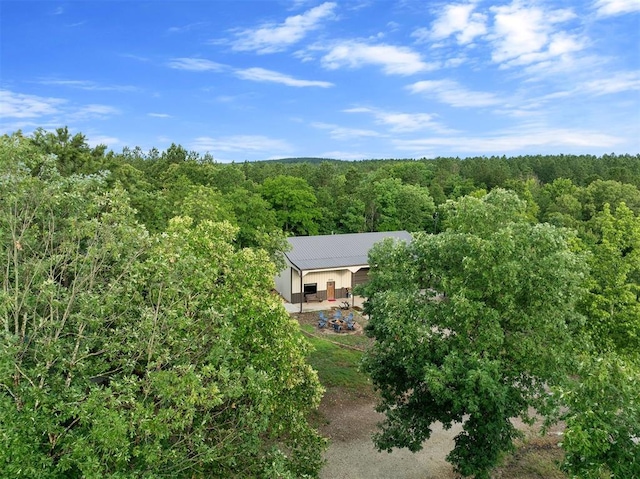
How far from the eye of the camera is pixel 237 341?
340 inches

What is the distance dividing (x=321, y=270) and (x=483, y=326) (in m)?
19.3

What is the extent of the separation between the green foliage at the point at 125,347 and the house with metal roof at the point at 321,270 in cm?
1911

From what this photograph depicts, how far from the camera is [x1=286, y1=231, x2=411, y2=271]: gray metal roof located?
2899cm

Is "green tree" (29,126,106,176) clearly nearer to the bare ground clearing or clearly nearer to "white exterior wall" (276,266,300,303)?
"white exterior wall" (276,266,300,303)

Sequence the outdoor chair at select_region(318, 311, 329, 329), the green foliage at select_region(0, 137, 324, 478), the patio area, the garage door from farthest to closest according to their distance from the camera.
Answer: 1. the garage door
2. the patio area
3. the outdoor chair at select_region(318, 311, 329, 329)
4. the green foliage at select_region(0, 137, 324, 478)

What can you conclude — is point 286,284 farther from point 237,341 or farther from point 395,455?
point 237,341

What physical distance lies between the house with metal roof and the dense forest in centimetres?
1471

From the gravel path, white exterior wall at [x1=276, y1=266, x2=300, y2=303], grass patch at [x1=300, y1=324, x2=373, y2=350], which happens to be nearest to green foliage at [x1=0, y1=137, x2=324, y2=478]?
the gravel path

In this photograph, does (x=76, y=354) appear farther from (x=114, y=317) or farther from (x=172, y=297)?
(x=172, y=297)

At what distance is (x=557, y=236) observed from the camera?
405 inches

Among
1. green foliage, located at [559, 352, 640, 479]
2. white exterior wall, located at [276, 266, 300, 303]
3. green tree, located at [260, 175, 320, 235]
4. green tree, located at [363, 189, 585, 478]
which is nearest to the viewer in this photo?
green foliage, located at [559, 352, 640, 479]

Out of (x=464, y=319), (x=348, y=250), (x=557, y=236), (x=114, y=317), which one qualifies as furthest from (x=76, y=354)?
(x=348, y=250)

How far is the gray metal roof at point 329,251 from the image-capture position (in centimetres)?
2899

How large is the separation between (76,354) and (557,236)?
10.1 m
